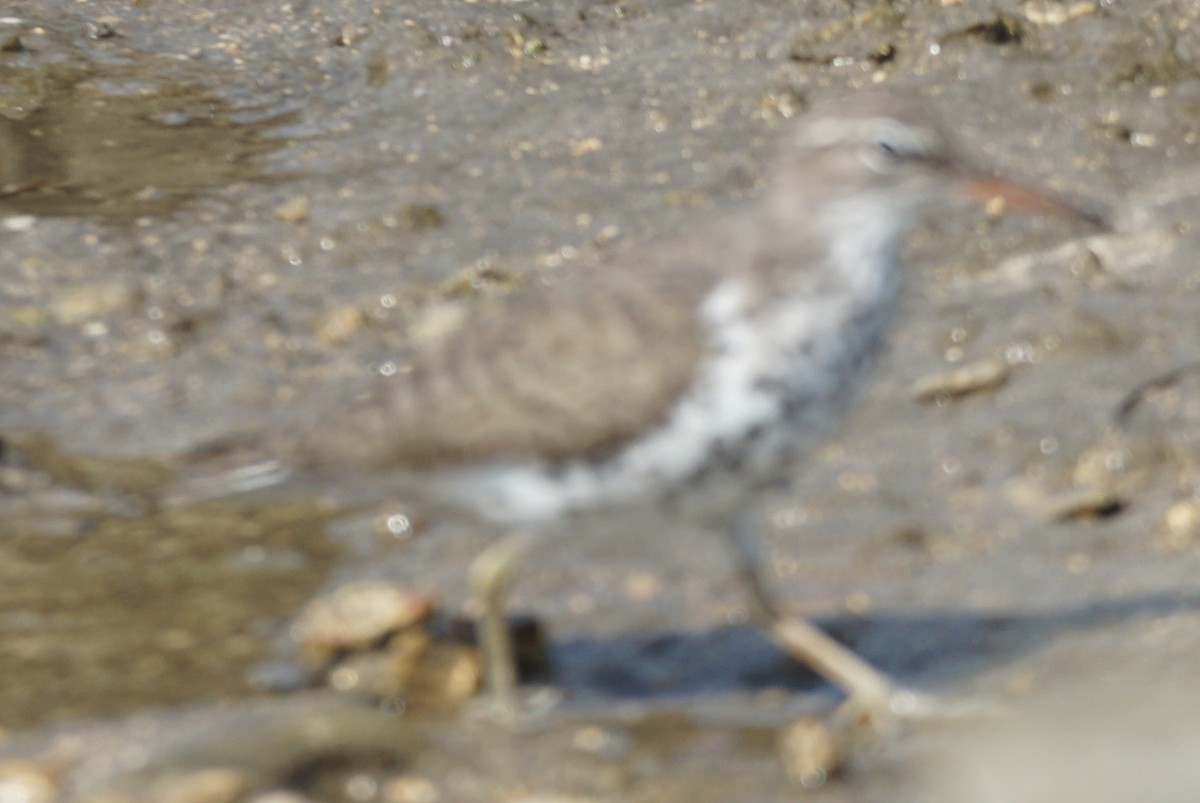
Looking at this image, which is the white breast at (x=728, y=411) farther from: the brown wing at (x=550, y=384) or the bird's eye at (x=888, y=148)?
the bird's eye at (x=888, y=148)

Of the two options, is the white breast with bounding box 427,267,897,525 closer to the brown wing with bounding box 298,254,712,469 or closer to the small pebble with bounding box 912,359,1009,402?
the brown wing with bounding box 298,254,712,469

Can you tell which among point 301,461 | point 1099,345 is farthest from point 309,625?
point 1099,345

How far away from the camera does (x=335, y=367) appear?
654cm

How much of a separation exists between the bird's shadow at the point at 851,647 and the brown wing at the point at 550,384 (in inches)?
29.8

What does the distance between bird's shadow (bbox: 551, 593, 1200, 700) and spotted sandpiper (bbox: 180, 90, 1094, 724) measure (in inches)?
5.5

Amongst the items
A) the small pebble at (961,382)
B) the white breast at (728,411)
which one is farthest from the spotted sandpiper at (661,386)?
the small pebble at (961,382)

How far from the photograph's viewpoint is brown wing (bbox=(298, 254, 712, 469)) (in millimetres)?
4500

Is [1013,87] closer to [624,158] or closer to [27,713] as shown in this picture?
[624,158]

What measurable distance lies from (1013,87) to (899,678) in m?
3.26

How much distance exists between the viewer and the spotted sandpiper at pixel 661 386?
4438 millimetres

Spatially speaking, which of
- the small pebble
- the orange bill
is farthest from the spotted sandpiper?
the small pebble

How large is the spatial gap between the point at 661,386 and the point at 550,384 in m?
0.27

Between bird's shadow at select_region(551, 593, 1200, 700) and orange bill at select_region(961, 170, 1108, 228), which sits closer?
bird's shadow at select_region(551, 593, 1200, 700)

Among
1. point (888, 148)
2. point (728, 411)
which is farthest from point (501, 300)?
point (728, 411)
